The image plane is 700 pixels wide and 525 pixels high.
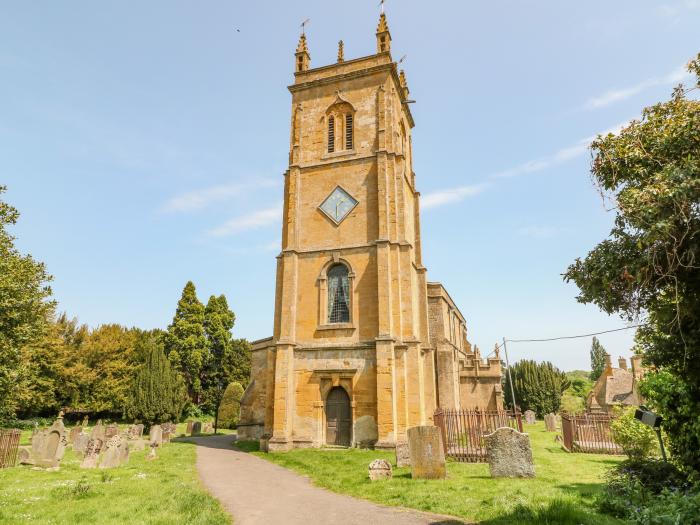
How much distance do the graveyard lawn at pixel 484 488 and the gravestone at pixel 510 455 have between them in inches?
13.0

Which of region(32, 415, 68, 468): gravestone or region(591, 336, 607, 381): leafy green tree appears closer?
region(32, 415, 68, 468): gravestone

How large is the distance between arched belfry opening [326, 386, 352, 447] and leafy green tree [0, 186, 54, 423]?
47.4 ft

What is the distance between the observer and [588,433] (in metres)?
19.2

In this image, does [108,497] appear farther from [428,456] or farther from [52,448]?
[428,456]

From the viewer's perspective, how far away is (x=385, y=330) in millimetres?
19328

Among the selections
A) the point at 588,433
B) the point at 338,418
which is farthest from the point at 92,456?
the point at 588,433

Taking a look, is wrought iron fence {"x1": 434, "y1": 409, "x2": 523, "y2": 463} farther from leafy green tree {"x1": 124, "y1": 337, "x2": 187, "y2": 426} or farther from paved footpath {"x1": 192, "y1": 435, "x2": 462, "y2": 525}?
leafy green tree {"x1": 124, "y1": 337, "x2": 187, "y2": 426}

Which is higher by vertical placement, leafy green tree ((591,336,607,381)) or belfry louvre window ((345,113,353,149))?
belfry louvre window ((345,113,353,149))

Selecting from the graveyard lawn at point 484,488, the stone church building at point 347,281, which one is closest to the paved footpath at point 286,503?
the graveyard lawn at point 484,488

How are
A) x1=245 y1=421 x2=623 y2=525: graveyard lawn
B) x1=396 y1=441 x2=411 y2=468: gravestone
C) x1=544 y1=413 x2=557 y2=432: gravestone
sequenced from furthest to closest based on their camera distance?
x1=544 y1=413 x2=557 y2=432: gravestone, x1=396 y1=441 x2=411 y2=468: gravestone, x1=245 y1=421 x2=623 y2=525: graveyard lawn

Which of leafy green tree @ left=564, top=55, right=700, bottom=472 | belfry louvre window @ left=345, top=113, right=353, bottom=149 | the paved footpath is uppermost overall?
belfry louvre window @ left=345, top=113, right=353, bottom=149

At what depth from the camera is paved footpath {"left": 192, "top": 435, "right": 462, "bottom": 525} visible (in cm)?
795

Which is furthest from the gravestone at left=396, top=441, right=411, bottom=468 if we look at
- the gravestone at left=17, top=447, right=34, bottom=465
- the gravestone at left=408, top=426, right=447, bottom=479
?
the gravestone at left=17, top=447, right=34, bottom=465

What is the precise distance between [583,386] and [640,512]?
70.2 metres
